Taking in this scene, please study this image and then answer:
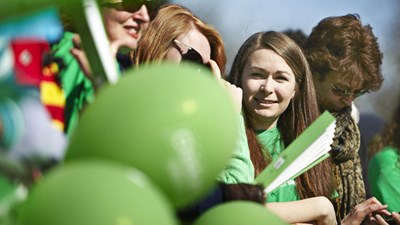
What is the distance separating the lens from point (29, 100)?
1300 mm

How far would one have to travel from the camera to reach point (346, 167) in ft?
11.7

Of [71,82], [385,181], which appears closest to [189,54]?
[71,82]

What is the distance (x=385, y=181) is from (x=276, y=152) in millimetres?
663

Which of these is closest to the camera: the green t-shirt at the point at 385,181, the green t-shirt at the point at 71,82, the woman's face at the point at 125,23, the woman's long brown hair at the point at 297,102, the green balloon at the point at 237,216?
the green balloon at the point at 237,216

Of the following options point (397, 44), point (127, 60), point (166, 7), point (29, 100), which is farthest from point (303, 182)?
point (29, 100)

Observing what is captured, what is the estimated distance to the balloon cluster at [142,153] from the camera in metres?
1.11

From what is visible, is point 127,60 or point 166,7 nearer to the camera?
point 127,60

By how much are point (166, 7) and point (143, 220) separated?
Result: 1909 mm

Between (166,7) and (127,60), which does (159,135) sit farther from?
(166,7)

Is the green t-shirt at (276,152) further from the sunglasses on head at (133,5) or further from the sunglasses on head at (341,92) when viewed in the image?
the sunglasses on head at (133,5)

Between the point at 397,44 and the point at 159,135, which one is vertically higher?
the point at 159,135

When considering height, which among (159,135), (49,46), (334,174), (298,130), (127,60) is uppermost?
(159,135)

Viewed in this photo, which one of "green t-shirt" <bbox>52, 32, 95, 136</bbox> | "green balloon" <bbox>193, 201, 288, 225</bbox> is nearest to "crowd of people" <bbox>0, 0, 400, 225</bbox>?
"green t-shirt" <bbox>52, 32, 95, 136</bbox>

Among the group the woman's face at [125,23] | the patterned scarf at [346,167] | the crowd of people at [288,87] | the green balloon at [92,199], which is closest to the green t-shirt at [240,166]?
the crowd of people at [288,87]
